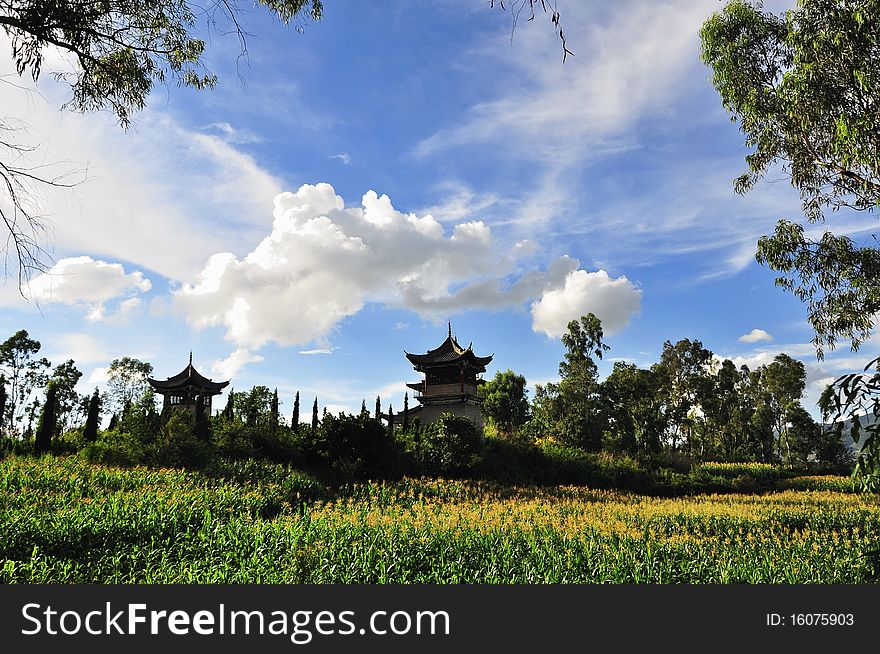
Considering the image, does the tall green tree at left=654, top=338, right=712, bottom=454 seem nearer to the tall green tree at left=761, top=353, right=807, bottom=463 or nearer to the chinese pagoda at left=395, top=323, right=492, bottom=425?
the tall green tree at left=761, top=353, right=807, bottom=463

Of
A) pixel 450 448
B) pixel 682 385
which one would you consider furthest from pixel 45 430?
pixel 682 385

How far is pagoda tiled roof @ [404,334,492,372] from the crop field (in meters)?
19.2

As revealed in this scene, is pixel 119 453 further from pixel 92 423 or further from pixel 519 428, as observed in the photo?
pixel 519 428

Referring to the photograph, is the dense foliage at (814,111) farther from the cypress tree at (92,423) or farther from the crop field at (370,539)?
the cypress tree at (92,423)

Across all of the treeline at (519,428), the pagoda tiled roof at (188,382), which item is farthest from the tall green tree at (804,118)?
the pagoda tiled roof at (188,382)

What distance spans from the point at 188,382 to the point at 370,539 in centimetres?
3807

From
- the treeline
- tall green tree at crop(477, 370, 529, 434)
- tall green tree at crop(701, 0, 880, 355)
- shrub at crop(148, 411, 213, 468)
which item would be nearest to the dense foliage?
tall green tree at crop(701, 0, 880, 355)

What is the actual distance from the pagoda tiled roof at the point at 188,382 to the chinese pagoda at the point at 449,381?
57.3 feet

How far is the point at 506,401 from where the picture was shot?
45.7 m

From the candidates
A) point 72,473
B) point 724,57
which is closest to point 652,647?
point 72,473

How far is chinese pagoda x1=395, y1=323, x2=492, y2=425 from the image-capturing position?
34.7 metres

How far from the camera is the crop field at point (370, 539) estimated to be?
24.2 ft

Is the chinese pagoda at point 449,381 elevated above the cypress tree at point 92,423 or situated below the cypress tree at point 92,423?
above

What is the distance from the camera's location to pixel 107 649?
175 inches
